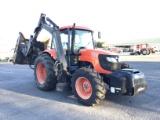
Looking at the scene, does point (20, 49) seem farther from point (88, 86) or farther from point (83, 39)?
point (88, 86)

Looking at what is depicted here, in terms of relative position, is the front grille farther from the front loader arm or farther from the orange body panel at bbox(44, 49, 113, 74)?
the front loader arm

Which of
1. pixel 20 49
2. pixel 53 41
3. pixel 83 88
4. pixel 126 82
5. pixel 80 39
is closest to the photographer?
pixel 126 82

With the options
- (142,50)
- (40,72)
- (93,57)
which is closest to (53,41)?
(40,72)

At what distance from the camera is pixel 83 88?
5.79 m

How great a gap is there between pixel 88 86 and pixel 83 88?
23 cm

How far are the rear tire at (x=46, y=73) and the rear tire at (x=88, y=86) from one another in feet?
3.85

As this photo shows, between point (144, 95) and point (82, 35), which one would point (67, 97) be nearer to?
point (82, 35)

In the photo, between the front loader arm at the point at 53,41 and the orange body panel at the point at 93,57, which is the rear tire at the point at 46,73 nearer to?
the front loader arm at the point at 53,41

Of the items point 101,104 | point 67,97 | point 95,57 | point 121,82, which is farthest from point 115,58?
point 67,97

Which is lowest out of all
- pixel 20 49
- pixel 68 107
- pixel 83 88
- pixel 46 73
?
pixel 68 107

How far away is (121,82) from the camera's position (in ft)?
17.0

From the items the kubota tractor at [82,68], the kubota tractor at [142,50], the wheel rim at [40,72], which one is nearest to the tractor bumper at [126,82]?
the kubota tractor at [82,68]

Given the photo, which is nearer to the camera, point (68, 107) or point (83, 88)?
point (68, 107)

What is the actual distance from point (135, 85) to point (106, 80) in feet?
2.98
